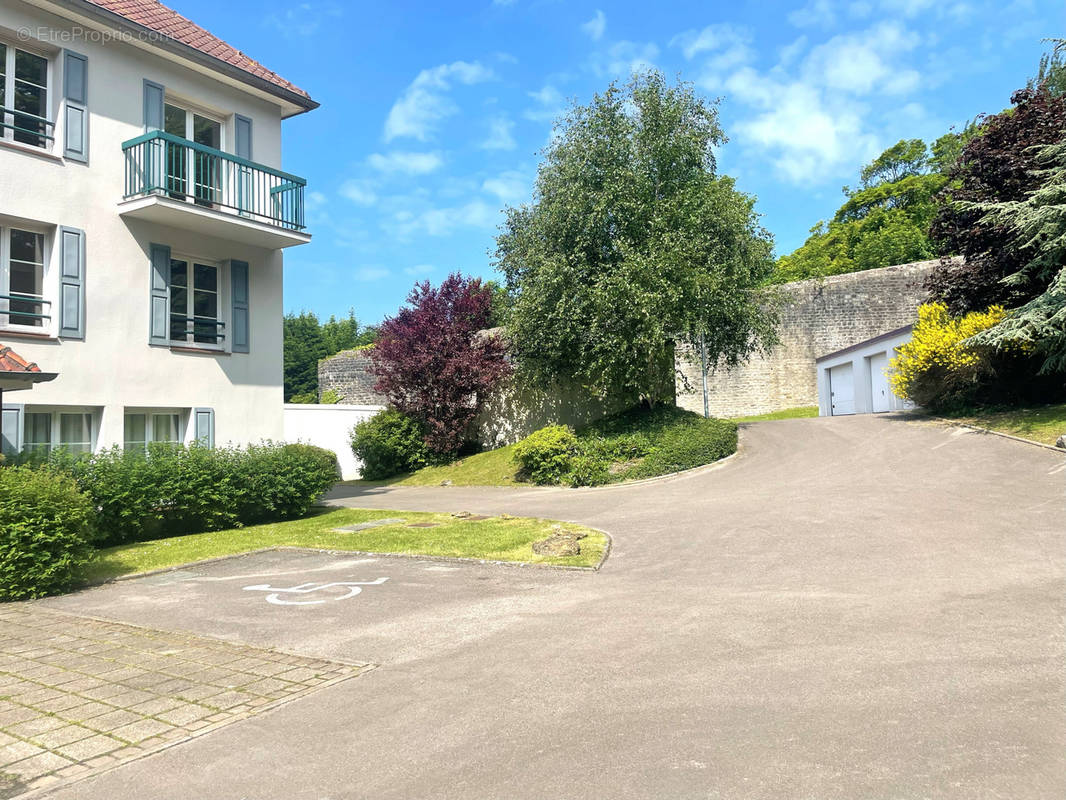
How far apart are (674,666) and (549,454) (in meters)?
13.9

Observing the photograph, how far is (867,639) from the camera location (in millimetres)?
5320

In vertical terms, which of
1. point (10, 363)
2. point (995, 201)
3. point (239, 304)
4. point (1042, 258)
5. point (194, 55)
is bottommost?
point (10, 363)

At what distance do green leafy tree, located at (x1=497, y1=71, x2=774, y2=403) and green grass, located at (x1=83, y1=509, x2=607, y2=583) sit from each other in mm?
7657

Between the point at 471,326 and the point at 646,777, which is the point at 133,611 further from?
the point at 471,326

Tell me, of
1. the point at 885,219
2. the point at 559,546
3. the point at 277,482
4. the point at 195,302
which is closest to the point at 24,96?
the point at 195,302

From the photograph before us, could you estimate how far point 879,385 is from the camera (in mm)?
27125

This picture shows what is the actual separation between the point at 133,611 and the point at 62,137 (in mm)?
8690

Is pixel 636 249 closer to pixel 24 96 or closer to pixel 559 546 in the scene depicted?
pixel 559 546

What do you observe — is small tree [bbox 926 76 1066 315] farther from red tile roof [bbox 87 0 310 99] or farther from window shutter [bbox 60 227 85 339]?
window shutter [bbox 60 227 85 339]

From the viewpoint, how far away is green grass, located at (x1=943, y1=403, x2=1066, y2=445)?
15447mm

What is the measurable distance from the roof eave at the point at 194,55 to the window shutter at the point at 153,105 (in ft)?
2.28

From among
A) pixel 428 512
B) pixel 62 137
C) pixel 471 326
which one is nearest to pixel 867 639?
pixel 428 512

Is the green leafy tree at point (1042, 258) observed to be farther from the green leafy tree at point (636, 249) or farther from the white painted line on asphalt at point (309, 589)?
the white painted line on asphalt at point (309, 589)

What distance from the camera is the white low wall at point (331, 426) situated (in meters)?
24.6
